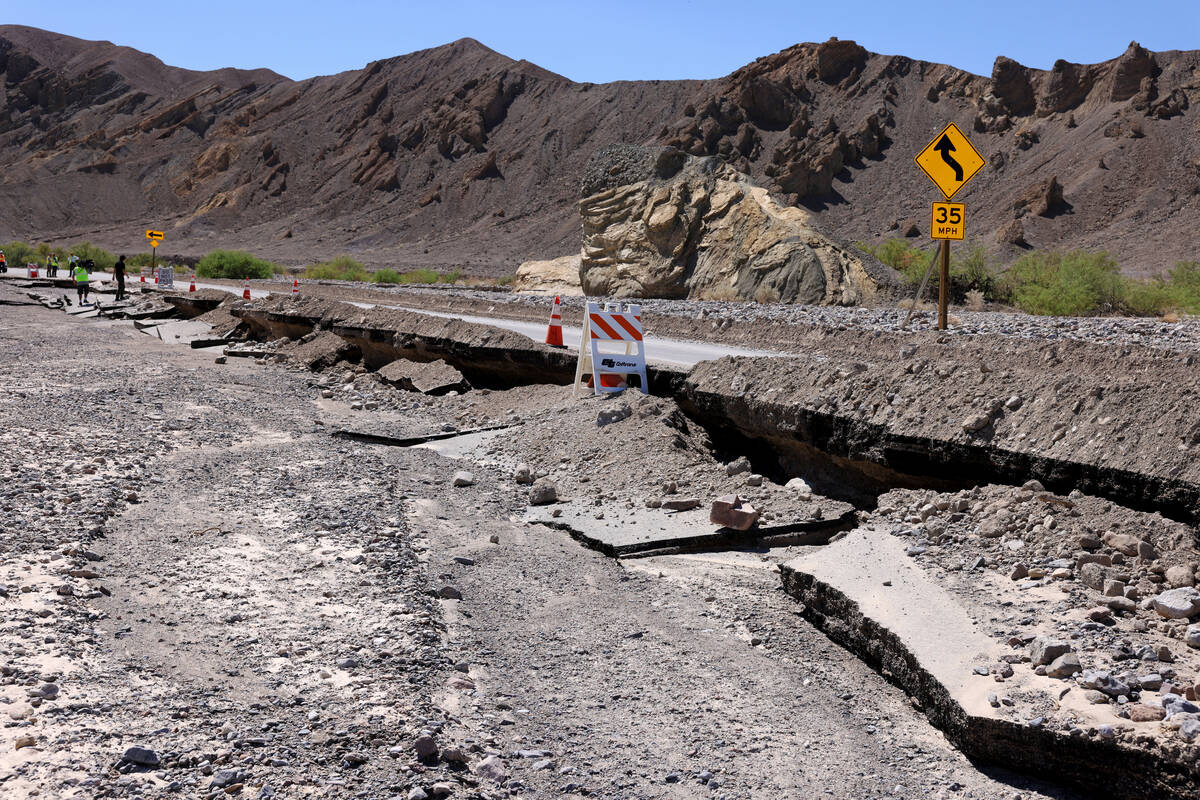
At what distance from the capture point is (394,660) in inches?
198

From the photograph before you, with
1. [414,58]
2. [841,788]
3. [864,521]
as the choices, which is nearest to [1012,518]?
[864,521]

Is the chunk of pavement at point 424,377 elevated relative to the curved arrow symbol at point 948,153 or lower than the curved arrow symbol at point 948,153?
lower

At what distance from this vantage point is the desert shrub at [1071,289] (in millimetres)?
20422

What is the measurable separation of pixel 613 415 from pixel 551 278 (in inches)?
922

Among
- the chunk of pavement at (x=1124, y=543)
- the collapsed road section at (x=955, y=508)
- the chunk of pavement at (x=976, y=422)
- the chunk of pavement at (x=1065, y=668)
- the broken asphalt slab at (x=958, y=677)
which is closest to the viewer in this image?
the broken asphalt slab at (x=958, y=677)

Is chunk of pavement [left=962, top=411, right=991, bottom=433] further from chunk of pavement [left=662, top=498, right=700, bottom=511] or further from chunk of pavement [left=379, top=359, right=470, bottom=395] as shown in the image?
chunk of pavement [left=379, top=359, right=470, bottom=395]

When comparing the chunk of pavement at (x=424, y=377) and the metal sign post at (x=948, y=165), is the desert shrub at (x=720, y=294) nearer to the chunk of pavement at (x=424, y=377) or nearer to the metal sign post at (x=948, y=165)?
the chunk of pavement at (x=424, y=377)

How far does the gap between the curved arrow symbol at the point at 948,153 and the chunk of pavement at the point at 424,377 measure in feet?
22.4

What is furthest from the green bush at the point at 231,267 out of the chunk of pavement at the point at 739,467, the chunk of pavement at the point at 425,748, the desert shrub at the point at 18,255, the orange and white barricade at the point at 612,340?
the chunk of pavement at the point at 425,748

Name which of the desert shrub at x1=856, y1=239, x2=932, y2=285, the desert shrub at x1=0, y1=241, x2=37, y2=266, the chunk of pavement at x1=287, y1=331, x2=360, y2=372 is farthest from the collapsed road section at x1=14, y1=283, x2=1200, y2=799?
the desert shrub at x1=0, y1=241, x2=37, y2=266

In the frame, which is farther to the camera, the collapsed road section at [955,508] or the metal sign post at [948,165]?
the metal sign post at [948,165]

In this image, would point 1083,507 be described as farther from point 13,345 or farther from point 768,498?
point 13,345

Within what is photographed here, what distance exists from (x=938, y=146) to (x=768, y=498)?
6.54 meters

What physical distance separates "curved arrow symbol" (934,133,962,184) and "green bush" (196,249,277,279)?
42.2 m
